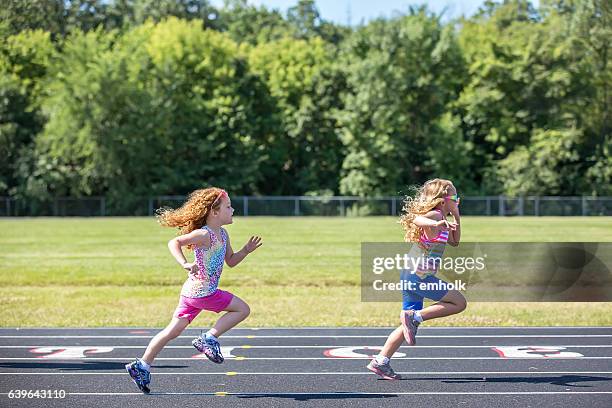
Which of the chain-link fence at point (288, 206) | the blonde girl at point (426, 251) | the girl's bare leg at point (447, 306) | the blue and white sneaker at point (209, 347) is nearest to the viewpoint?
the blue and white sneaker at point (209, 347)

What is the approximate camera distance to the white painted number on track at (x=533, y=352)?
9.73 meters

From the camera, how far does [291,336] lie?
11.5m

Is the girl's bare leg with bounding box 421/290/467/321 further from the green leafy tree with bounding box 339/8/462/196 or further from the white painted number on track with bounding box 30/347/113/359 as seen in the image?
the green leafy tree with bounding box 339/8/462/196

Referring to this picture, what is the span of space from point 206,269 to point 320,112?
49643 mm

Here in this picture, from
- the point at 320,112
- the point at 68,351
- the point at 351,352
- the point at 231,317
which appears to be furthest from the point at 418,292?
the point at 320,112

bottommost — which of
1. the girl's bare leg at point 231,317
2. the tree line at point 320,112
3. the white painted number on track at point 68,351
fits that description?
the white painted number on track at point 68,351

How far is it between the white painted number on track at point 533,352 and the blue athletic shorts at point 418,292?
201 cm

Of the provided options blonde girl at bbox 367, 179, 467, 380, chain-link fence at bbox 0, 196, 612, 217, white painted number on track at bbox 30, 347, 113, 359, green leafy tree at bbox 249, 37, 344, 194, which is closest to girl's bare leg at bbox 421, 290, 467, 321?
blonde girl at bbox 367, 179, 467, 380

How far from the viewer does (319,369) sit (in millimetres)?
8906

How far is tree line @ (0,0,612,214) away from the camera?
161 feet

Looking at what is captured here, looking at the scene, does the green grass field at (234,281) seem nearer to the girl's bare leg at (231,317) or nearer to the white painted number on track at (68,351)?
the white painted number on track at (68,351)

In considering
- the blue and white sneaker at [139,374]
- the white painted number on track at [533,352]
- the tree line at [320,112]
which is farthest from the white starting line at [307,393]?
the tree line at [320,112]

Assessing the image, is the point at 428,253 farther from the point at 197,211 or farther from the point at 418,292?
the point at 197,211

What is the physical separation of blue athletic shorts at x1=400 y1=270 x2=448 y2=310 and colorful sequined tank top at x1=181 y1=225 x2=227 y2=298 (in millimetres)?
1647
